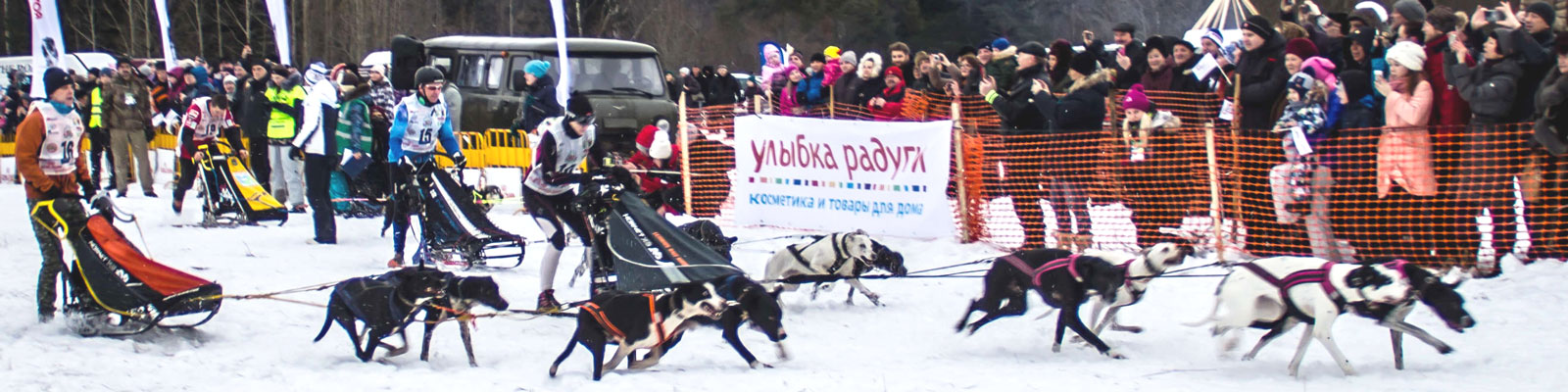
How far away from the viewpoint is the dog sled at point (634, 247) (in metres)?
6.81

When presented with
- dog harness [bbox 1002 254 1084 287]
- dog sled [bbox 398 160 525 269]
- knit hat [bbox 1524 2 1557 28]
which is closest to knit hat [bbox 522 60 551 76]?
dog sled [bbox 398 160 525 269]

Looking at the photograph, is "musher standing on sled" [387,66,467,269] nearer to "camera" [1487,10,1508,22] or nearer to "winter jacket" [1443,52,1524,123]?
"winter jacket" [1443,52,1524,123]

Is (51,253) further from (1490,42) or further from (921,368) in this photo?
(1490,42)

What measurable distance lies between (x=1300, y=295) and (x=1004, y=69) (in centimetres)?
516

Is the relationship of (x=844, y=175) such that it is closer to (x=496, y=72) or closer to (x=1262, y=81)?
(x=1262, y=81)

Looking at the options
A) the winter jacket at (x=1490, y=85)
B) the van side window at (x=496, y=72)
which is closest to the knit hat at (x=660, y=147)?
the winter jacket at (x=1490, y=85)

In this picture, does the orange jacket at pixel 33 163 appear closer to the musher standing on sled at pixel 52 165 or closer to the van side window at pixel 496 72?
the musher standing on sled at pixel 52 165

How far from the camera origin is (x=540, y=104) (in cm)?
1438

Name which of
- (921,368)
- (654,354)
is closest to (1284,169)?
(921,368)

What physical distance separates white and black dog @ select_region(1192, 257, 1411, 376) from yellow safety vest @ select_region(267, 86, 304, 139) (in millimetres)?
8806

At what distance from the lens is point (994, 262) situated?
21.9 feet

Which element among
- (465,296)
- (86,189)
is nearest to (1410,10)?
(465,296)

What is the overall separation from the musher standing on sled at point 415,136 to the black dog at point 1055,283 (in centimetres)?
413

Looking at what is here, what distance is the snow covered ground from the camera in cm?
582
